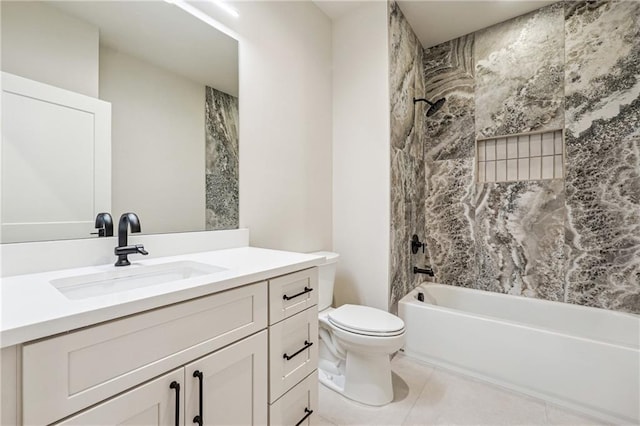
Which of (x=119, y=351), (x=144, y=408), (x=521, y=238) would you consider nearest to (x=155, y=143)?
(x=119, y=351)

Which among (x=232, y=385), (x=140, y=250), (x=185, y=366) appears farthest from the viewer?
(x=140, y=250)

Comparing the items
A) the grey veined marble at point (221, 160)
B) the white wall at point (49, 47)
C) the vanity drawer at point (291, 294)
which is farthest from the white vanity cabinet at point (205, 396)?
the white wall at point (49, 47)

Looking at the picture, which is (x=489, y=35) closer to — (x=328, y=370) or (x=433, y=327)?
(x=433, y=327)

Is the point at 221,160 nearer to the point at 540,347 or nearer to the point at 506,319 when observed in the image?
the point at 540,347

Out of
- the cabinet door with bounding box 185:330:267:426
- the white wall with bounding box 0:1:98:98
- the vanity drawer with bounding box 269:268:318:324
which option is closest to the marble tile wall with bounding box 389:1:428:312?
the vanity drawer with bounding box 269:268:318:324

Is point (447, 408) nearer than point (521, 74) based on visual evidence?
Yes

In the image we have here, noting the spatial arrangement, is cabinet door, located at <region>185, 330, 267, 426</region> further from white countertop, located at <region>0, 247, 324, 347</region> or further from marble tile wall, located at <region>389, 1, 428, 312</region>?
marble tile wall, located at <region>389, 1, 428, 312</region>

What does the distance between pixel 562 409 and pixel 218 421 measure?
1882 mm

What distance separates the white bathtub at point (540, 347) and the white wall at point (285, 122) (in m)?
1.06

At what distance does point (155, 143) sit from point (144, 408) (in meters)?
1.04

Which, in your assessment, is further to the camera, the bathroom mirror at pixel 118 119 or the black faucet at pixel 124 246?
the black faucet at pixel 124 246

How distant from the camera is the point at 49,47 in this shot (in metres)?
0.99

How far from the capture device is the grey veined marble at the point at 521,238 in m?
2.13

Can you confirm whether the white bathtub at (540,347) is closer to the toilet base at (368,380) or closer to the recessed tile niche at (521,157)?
the toilet base at (368,380)
